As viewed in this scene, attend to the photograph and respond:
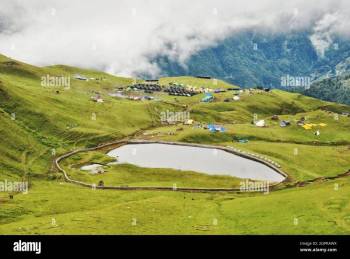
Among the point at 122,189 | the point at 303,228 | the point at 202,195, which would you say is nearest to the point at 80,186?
the point at 122,189

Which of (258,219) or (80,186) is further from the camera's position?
(80,186)

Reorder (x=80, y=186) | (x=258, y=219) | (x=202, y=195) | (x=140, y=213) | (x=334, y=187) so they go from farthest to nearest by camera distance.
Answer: (x=80, y=186) → (x=202, y=195) → (x=334, y=187) → (x=140, y=213) → (x=258, y=219)
